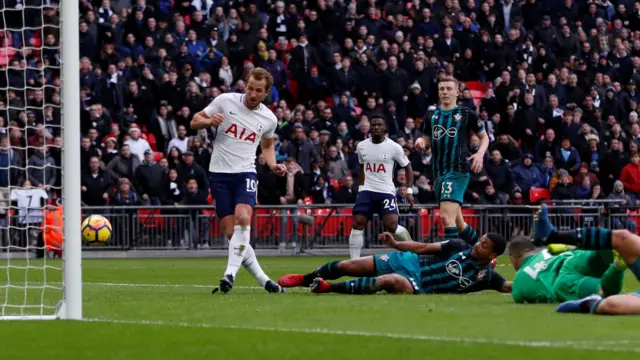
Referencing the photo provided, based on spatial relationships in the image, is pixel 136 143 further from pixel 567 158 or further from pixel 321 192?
pixel 567 158

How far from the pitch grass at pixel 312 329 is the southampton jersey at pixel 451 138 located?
11.1 ft

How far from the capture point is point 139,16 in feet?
92.5

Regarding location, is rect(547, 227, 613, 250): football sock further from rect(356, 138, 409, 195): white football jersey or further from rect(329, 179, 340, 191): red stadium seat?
rect(329, 179, 340, 191): red stadium seat

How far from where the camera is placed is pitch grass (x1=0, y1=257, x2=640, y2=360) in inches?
310

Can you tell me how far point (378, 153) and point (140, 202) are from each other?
26.0ft

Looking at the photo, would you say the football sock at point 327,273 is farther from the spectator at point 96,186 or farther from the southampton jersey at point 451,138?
the spectator at point 96,186

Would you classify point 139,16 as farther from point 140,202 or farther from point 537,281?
point 537,281

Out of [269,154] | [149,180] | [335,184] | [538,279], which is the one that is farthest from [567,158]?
[538,279]

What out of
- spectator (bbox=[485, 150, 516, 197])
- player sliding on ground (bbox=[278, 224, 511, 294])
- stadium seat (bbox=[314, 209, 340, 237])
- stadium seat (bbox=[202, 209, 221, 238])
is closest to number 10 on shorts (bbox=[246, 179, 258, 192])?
player sliding on ground (bbox=[278, 224, 511, 294])

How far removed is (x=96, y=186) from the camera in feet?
83.6

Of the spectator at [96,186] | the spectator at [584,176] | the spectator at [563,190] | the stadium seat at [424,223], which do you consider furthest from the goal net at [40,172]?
the spectator at [584,176]

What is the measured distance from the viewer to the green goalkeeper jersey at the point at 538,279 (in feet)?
37.2

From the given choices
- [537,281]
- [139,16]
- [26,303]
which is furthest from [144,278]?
[139,16]

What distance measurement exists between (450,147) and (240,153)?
334cm
